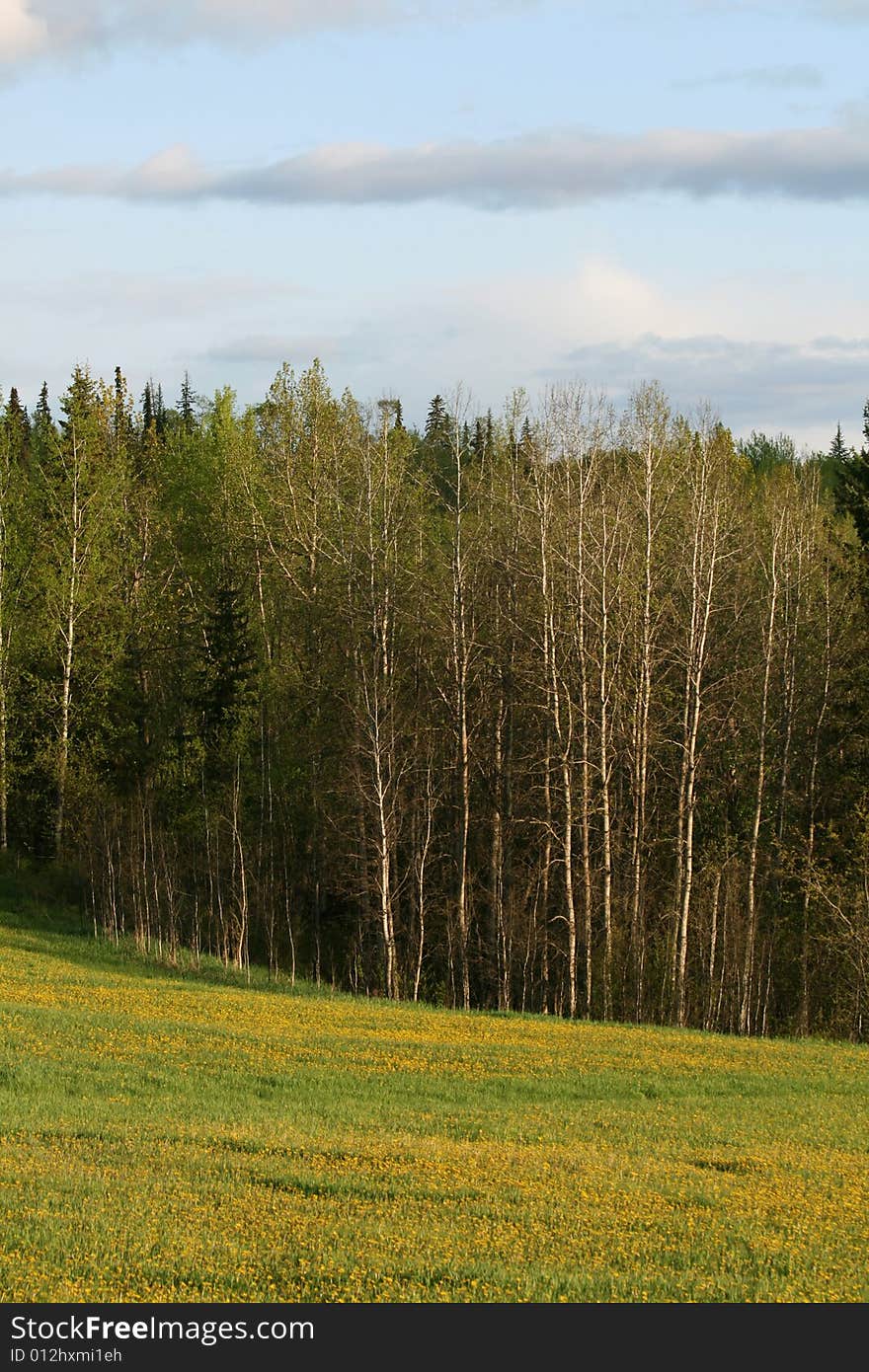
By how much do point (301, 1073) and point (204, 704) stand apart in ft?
92.4

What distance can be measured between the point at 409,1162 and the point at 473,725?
2939 cm

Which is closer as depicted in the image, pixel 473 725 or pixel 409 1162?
pixel 409 1162

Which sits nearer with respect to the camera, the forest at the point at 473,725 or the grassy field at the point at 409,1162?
the grassy field at the point at 409,1162

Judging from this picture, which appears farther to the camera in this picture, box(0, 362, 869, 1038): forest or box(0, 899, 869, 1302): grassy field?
box(0, 362, 869, 1038): forest

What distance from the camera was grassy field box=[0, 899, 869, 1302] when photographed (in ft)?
→ 36.1

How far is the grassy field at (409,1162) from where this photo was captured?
1101 centimetres

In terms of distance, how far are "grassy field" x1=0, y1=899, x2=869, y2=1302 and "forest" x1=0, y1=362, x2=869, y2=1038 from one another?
1126 cm

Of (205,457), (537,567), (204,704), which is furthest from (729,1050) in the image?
(205,457)

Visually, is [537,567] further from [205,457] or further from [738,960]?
[205,457]

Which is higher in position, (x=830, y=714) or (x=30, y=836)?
(x=830, y=714)

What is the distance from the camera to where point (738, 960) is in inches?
1608

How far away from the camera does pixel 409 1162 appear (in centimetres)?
1562

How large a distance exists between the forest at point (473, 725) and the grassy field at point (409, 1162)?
37.0 feet
